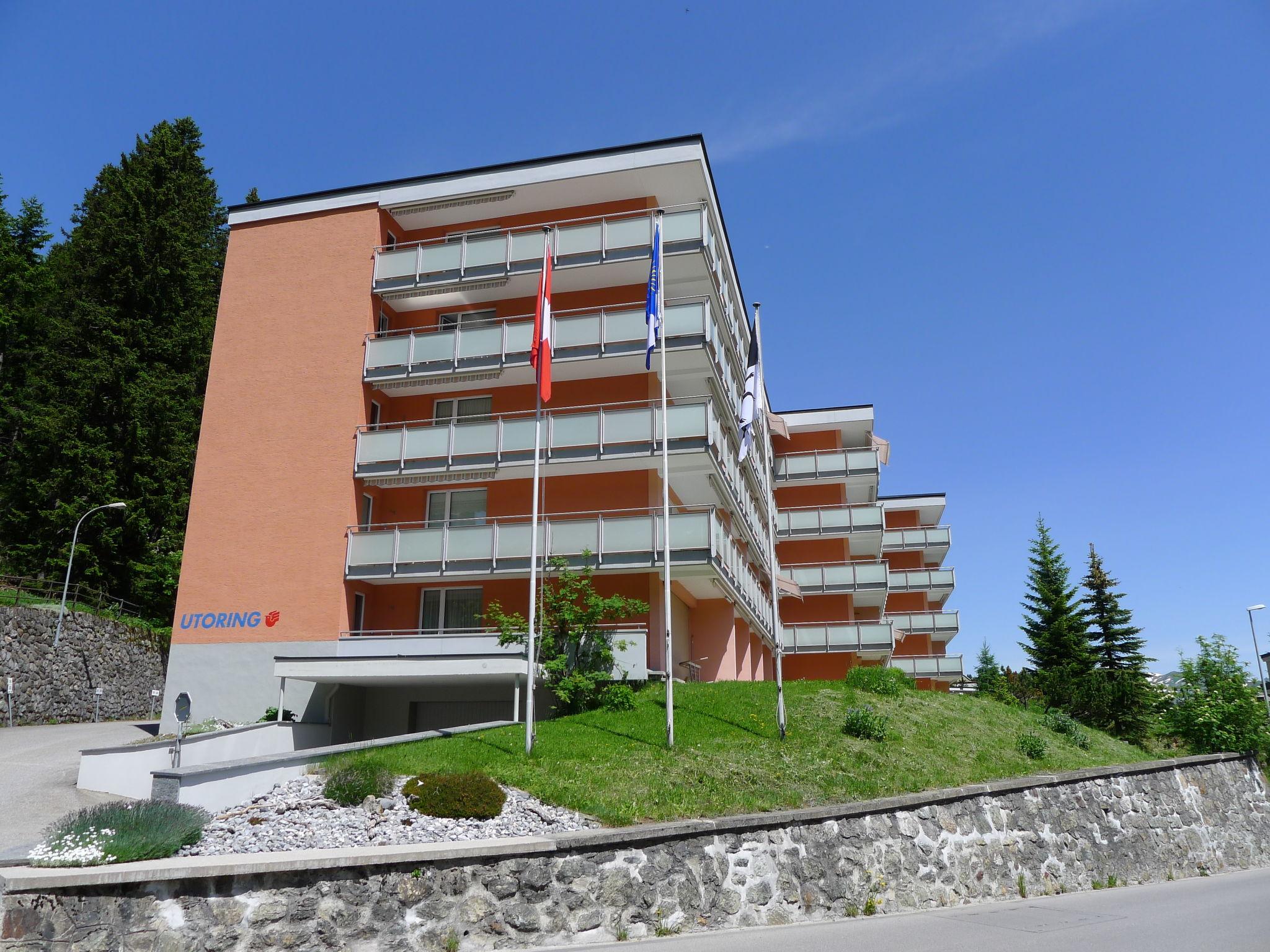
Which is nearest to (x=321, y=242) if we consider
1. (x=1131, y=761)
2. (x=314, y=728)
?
(x=314, y=728)

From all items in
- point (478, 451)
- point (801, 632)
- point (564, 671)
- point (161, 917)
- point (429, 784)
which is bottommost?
point (161, 917)

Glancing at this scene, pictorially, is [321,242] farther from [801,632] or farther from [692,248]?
[801,632]

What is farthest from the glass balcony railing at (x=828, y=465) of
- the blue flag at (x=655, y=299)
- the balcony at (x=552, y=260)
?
the blue flag at (x=655, y=299)

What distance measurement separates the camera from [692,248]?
28375mm

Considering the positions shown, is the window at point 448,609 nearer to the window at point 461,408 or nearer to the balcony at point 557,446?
the balcony at point 557,446

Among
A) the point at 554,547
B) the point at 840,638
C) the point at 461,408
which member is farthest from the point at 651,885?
the point at 840,638

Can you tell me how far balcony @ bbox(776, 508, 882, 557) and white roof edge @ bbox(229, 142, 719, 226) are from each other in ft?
67.0

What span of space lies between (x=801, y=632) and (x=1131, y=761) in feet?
57.8

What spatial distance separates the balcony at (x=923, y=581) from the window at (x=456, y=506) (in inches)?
1227

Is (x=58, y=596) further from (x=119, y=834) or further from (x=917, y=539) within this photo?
(x=917, y=539)

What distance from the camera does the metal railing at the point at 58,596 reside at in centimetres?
3616

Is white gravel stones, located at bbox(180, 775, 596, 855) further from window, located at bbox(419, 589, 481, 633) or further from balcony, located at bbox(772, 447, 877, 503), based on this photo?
balcony, located at bbox(772, 447, 877, 503)

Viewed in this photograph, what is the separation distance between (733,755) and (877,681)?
342 inches

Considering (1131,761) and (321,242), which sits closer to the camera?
(1131,761)
